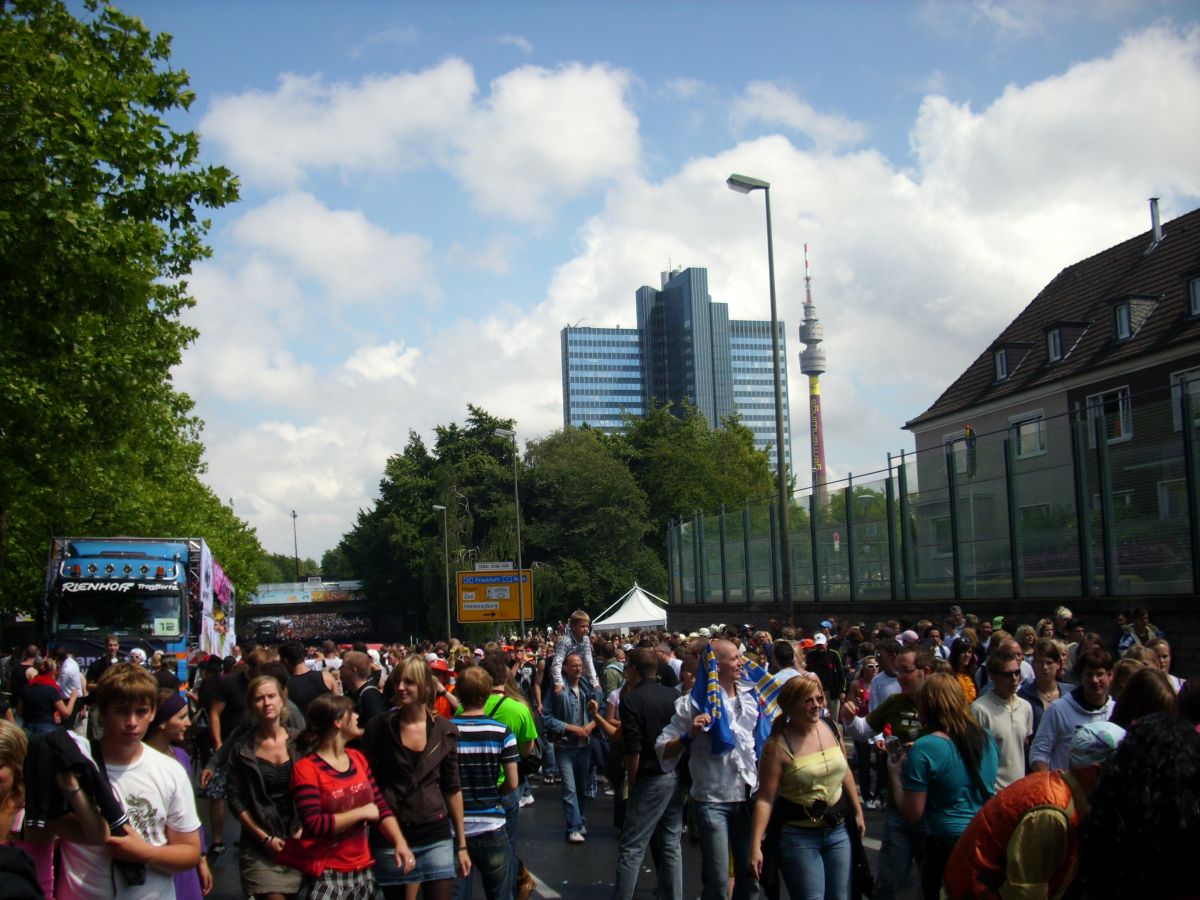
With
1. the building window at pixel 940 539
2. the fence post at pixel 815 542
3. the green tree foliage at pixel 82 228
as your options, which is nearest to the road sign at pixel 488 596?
the fence post at pixel 815 542

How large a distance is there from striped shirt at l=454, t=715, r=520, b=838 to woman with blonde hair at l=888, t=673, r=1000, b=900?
2.17 m

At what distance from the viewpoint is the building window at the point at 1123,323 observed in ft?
126

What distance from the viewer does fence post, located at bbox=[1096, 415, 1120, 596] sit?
65.4 ft

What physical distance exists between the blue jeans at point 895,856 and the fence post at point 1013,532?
17.4 meters

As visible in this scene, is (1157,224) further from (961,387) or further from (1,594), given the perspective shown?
(1,594)

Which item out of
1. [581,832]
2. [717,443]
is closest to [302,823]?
[581,832]

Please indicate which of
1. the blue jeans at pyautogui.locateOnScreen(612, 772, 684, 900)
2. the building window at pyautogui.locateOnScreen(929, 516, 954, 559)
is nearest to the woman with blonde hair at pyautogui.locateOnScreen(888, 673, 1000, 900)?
the blue jeans at pyautogui.locateOnScreen(612, 772, 684, 900)

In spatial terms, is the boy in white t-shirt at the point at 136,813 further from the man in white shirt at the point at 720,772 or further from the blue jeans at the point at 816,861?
the man in white shirt at the point at 720,772

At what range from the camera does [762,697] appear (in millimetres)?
7523

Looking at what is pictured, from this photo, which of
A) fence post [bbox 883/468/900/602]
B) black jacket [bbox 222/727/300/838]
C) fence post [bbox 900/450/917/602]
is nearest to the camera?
black jacket [bbox 222/727/300/838]

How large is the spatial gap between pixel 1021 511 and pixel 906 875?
1763 cm

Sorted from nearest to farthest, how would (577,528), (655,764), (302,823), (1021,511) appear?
(302,823) < (655,764) < (1021,511) < (577,528)

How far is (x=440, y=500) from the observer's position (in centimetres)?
7406

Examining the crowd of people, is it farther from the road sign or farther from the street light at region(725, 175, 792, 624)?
the road sign
